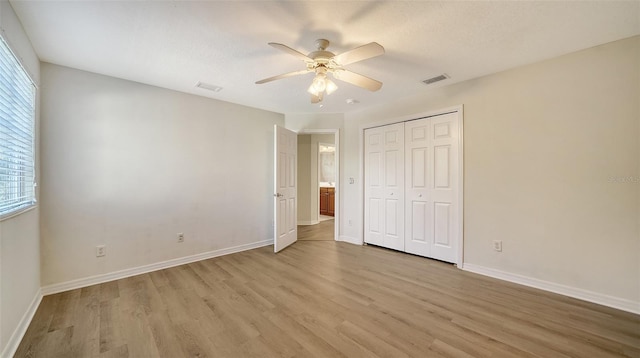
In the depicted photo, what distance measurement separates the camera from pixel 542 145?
2557 millimetres

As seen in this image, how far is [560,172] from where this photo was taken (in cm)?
246

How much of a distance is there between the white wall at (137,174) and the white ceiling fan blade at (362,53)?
95.8 inches

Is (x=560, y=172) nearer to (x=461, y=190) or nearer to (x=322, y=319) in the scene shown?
(x=461, y=190)

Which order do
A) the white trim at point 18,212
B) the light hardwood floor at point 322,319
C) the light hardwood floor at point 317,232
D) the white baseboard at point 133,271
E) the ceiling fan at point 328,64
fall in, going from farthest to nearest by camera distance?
the light hardwood floor at point 317,232 → the white baseboard at point 133,271 → the ceiling fan at point 328,64 → the light hardwood floor at point 322,319 → the white trim at point 18,212

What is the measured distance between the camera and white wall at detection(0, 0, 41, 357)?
5.20 ft

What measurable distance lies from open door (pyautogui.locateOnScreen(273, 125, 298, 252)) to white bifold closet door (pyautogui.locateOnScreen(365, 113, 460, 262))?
1.30m

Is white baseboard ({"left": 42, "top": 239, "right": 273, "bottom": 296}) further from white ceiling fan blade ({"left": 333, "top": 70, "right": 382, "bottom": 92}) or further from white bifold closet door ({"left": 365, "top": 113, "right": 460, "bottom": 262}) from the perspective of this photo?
white ceiling fan blade ({"left": 333, "top": 70, "right": 382, "bottom": 92})

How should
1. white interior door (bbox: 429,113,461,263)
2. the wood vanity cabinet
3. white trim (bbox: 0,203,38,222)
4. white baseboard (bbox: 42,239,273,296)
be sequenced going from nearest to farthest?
Result: white trim (bbox: 0,203,38,222) → white baseboard (bbox: 42,239,273,296) → white interior door (bbox: 429,113,461,263) → the wood vanity cabinet

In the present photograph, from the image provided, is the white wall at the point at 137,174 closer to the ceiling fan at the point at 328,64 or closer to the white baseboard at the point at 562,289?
the ceiling fan at the point at 328,64

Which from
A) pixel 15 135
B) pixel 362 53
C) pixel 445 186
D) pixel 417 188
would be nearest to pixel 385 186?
pixel 417 188

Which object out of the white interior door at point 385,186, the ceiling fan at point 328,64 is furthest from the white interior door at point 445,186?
the ceiling fan at point 328,64

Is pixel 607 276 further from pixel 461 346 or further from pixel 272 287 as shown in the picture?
pixel 272 287

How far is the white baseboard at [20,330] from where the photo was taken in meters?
1.59

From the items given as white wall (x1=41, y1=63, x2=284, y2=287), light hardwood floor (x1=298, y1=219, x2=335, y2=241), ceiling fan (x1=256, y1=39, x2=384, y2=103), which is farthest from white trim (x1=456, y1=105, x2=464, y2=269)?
white wall (x1=41, y1=63, x2=284, y2=287)
